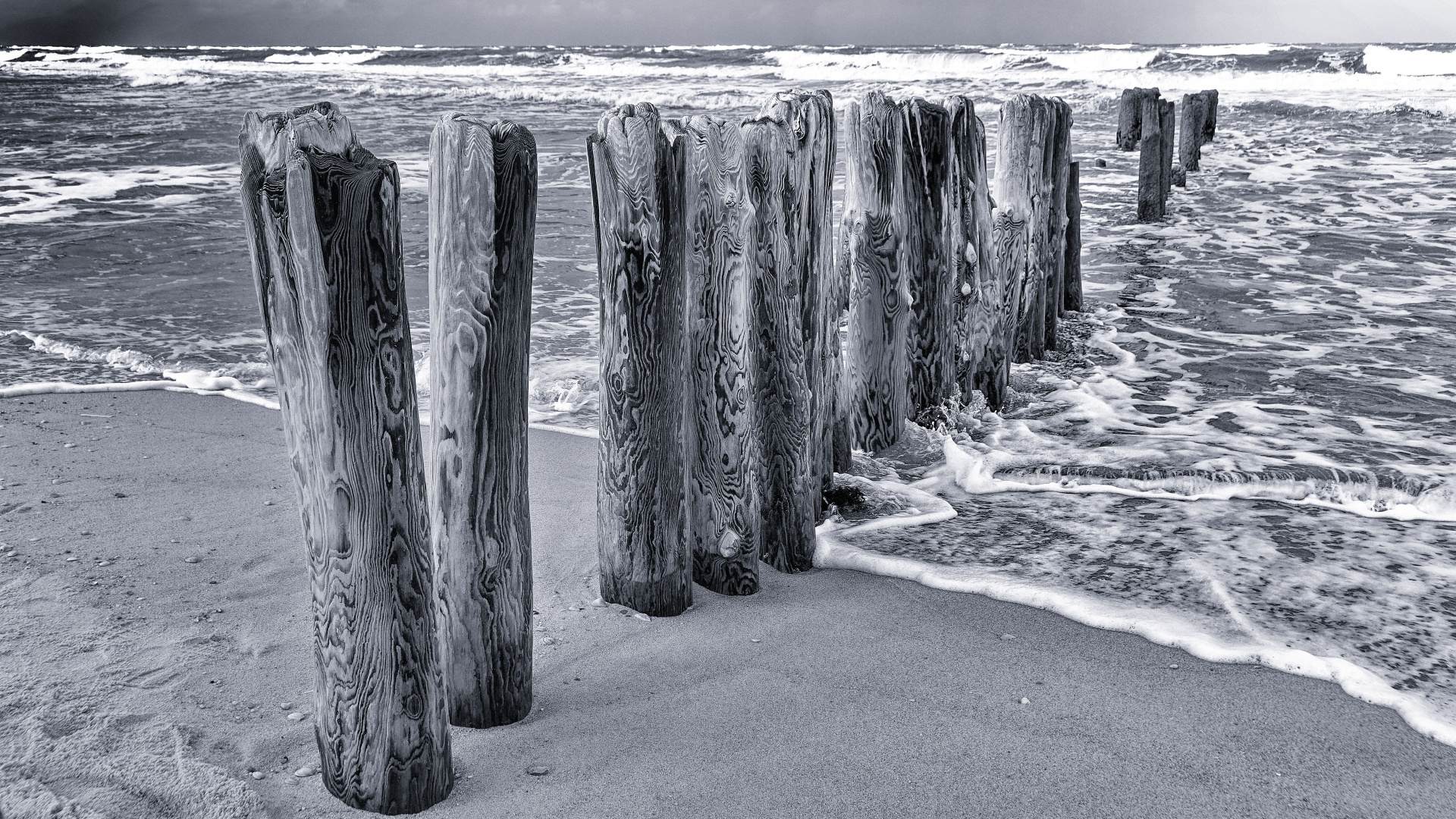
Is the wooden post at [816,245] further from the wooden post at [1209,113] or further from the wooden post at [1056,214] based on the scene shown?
the wooden post at [1209,113]

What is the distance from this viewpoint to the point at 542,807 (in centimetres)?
213

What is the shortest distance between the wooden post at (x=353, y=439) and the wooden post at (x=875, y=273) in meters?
2.49

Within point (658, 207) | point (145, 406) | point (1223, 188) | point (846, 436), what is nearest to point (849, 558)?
point (846, 436)

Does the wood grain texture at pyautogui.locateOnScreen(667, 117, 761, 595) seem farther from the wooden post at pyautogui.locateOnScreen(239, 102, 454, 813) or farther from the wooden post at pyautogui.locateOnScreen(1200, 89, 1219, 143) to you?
the wooden post at pyautogui.locateOnScreen(1200, 89, 1219, 143)

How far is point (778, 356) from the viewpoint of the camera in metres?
3.17

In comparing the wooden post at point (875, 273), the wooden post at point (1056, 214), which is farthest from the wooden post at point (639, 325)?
the wooden post at point (1056, 214)

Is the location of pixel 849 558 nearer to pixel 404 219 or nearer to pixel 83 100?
pixel 404 219

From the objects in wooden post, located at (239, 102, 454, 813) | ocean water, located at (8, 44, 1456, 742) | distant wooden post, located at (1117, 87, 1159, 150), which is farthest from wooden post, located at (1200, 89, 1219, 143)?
wooden post, located at (239, 102, 454, 813)

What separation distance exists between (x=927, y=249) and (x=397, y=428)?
114 inches

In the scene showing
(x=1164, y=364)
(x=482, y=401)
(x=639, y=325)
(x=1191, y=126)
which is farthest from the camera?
(x=1191, y=126)

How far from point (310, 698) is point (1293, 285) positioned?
7502 millimetres

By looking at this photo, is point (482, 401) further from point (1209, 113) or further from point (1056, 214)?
point (1209, 113)

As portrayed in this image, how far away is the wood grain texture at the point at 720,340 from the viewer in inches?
117

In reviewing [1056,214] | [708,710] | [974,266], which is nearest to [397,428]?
[708,710]
